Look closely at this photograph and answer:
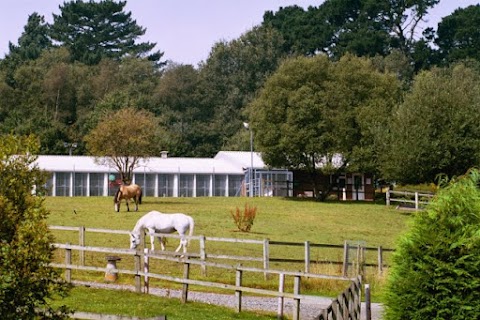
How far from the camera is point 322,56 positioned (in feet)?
245

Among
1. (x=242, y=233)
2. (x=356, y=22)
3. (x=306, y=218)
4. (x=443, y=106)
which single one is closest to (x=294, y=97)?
(x=443, y=106)

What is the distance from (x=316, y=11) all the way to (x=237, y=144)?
42.6 metres

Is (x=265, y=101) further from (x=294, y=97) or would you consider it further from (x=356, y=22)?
(x=356, y=22)

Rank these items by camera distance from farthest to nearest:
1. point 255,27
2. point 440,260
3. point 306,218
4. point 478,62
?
point 255,27 → point 478,62 → point 306,218 → point 440,260

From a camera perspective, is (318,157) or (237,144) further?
(237,144)

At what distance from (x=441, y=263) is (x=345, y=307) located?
5.88 feet

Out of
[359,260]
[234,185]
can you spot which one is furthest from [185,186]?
[359,260]

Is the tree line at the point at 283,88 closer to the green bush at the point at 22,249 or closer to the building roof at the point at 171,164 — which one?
the building roof at the point at 171,164

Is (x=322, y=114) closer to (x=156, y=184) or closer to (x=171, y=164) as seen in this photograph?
(x=171, y=164)

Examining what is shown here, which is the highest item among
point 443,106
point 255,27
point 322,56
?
point 255,27

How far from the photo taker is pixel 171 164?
A: 7888 cm

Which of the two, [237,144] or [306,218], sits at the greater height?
[237,144]

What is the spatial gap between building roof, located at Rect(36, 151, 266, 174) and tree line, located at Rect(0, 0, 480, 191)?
3.90 metres

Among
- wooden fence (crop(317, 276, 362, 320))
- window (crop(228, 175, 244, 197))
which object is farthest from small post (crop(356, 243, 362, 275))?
window (crop(228, 175, 244, 197))
